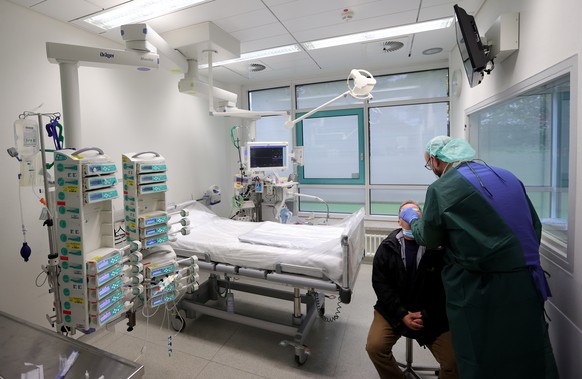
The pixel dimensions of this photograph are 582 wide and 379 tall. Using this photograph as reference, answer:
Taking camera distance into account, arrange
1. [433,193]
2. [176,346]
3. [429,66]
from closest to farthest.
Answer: [433,193] → [176,346] → [429,66]

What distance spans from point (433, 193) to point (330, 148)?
340cm

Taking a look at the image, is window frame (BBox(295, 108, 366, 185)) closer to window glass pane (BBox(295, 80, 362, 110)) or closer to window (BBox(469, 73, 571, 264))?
window glass pane (BBox(295, 80, 362, 110))

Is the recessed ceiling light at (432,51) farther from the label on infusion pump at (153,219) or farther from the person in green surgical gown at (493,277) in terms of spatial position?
the label on infusion pump at (153,219)

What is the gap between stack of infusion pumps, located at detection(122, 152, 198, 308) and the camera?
5.02ft

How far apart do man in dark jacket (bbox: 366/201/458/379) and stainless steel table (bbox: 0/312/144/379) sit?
1302 millimetres

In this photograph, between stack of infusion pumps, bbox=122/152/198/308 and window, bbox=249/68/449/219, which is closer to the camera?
stack of infusion pumps, bbox=122/152/198/308

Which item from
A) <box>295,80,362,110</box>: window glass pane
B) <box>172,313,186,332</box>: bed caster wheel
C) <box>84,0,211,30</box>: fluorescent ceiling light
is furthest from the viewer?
<box>295,80,362,110</box>: window glass pane

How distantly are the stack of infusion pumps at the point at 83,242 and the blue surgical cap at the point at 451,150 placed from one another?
1.65 metres

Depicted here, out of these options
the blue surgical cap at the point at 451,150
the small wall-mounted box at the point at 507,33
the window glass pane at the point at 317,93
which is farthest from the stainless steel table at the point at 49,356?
the window glass pane at the point at 317,93

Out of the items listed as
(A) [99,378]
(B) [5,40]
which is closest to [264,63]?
(B) [5,40]

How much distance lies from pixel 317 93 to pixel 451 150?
339 cm

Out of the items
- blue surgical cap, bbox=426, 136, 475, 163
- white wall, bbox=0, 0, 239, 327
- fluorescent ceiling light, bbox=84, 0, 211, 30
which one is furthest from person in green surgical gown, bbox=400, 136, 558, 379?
fluorescent ceiling light, bbox=84, 0, 211, 30

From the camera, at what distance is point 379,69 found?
4266 millimetres

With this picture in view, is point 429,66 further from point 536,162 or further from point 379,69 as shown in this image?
point 536,162
